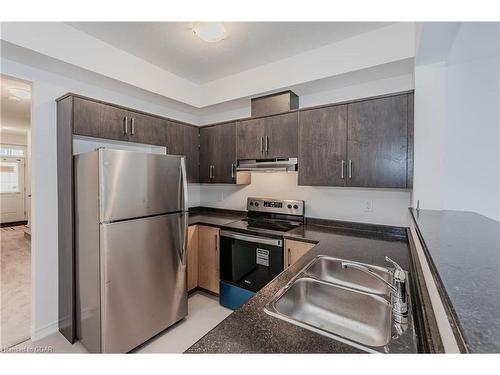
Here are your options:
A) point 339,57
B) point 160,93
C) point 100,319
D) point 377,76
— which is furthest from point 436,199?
point 160,93

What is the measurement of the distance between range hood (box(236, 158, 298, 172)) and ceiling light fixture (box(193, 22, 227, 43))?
48.3 inches

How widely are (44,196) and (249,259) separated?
1.93 m

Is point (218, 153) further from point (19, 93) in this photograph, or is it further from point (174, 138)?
point (19, 93)

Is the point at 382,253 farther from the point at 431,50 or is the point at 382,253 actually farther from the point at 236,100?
the point at 236,100

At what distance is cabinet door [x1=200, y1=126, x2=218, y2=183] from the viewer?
3045 millimetres

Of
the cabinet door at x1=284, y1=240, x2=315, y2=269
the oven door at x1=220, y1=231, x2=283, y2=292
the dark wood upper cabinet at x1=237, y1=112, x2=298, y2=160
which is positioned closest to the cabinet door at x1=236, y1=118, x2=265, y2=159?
the dark wood upper cabinet at x1=237, y1=112, x2=298, y2=160

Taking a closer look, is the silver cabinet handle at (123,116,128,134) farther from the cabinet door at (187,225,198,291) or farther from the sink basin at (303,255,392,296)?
the sink basin at (303,255,392,296)

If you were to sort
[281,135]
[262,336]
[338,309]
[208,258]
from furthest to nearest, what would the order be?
[208,258], [281,135], [338,309], [262,336]

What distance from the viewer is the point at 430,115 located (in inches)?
70.1

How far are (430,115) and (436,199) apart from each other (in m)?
0.62

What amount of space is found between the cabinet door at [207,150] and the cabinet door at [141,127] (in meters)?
0.68

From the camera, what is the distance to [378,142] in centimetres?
200

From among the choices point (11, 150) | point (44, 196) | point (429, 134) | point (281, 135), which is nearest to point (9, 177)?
point (11, 150)

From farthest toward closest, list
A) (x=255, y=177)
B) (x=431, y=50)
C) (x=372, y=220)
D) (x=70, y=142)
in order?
1. (x=255, y=177)
2. (x=372, y=220)
3. (x=70, y=142)
4. (x=431, y=50)
